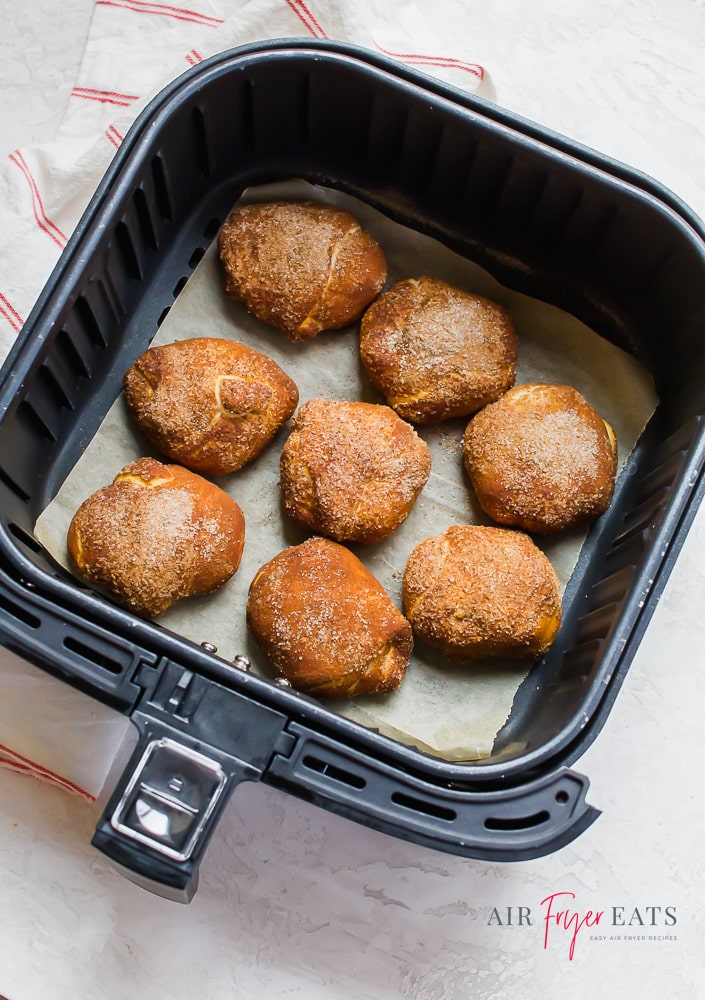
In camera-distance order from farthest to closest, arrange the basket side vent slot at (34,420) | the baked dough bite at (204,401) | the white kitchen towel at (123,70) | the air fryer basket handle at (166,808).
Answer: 1. the white kitchen towel at (123,70)
2. the baked dough bite at (204,401)
3. the basket side vent slot at (34,420)
4. the air fryer basket handle at (166,808)

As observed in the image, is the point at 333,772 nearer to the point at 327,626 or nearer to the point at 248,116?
the point at 327,626

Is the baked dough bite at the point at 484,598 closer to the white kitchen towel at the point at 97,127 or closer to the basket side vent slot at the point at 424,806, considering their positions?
the basket side vent slot at the point at 424,806

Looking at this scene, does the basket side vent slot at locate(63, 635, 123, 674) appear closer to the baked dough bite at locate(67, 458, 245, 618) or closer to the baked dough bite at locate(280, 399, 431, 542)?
the baked dough bite at locate(67, 458, 245, 618)

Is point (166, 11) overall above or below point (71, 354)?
above

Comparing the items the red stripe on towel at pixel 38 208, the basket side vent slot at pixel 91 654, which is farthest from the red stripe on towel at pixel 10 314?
the basket side vent slot at pixel 91 654

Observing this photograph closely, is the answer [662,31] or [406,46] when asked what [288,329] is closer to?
[406,46]

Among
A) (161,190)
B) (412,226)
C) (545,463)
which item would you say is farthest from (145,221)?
(545,463)


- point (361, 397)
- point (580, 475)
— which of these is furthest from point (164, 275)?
point (580, 475)
